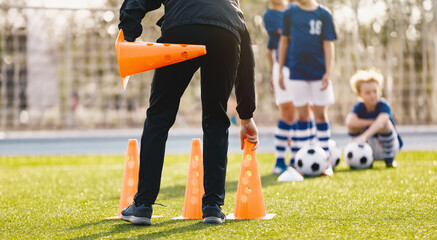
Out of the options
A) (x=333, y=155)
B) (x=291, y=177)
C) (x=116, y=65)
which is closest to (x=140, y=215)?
(x=291, y=177)

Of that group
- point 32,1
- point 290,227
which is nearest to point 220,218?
point 290,227

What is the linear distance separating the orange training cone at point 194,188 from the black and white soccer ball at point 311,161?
1.77 meters

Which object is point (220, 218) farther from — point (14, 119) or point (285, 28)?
point (14, 119)

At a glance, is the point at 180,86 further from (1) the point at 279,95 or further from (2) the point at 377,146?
(2) the point at 377,146

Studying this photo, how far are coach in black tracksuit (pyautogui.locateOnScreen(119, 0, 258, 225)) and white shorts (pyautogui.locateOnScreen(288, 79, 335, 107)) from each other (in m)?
2.28

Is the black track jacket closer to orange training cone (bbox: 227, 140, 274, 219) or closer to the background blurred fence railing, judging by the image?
orange training cone (bbox: 227, 140, 274, 219)

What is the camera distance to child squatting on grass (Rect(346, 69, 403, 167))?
544 cm

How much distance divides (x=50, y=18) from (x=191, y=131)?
297cm

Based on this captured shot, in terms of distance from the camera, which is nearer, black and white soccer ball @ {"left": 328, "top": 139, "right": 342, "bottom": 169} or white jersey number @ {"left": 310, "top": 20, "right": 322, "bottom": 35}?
white jersey number @ {"left": 310, "top": 20, "right": 322, "bottom": 35}

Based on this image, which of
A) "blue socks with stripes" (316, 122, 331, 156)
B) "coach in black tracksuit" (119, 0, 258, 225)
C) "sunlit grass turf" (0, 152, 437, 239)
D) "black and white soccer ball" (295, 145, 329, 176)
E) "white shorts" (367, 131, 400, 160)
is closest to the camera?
"sunlit grass turf" (0, 152, 437, 239)

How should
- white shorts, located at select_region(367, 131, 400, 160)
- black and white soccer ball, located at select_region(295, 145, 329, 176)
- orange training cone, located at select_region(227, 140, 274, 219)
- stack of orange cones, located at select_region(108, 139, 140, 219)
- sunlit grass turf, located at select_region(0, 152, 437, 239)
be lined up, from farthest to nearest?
white shorts, located at select_region(367, 131, 400, 160)
black and white soccer ball, located at select_region(295, 145, 329, 176)
stack of orange cones, located at select_region(108, 139, 140, 219)
orange training cone, located at select_region(227, 140, 274, 219)
sunlit grass turf, located at select_region(0, 152, 437, 239)

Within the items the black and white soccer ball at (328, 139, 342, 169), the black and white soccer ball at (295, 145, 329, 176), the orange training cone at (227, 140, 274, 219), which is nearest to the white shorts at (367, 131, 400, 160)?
the black and white soccer ball at (328, 139, 342, 169)

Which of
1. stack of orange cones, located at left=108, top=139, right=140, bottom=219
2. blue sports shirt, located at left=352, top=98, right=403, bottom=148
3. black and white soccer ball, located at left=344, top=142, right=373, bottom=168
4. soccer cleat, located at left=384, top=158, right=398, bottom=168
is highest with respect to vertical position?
blue sports shirt, located at left=352, top=98, right=403, bottom=148

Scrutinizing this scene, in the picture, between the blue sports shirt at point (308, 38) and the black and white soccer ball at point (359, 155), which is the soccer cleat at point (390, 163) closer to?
the black and white soccer ball at point (359, 155)
